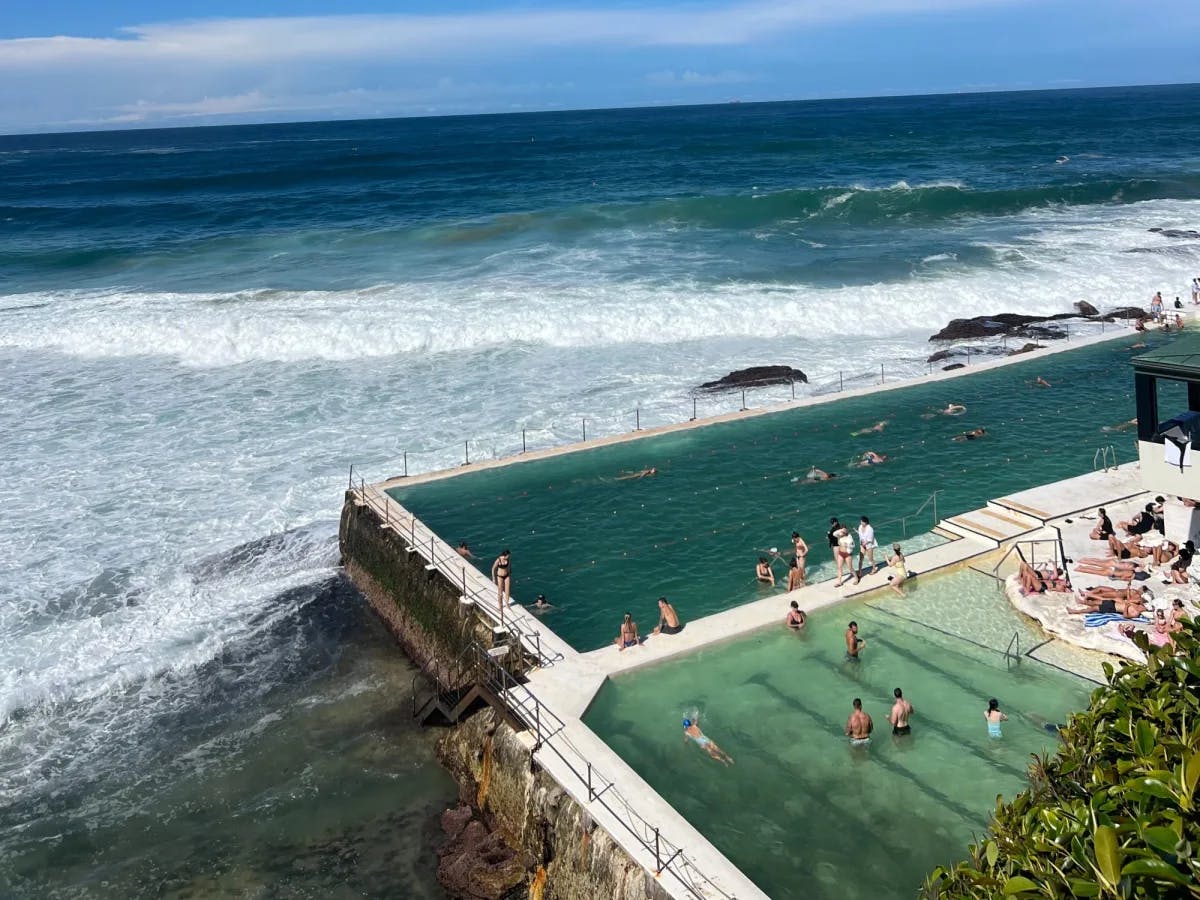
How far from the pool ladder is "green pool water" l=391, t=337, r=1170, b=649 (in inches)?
137

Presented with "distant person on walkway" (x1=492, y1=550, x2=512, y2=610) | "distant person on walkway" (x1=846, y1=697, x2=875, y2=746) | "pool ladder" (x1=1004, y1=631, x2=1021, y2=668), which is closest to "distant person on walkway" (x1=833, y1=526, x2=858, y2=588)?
"pool ladder" (x1=1004, y1=631, x2=1021, y2=668)

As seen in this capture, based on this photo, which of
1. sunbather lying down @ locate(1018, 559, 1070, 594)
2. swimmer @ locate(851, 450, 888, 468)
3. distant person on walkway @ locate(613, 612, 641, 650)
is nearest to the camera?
distant person on walkway @ locate(613, 612, 641, 650)

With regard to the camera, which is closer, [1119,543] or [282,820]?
[282,820]

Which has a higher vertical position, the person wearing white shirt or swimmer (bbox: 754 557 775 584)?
the person wearing white shirt

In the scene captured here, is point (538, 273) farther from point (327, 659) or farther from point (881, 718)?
point (881, 718)

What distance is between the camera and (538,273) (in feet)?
139

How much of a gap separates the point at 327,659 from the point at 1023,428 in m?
15.2

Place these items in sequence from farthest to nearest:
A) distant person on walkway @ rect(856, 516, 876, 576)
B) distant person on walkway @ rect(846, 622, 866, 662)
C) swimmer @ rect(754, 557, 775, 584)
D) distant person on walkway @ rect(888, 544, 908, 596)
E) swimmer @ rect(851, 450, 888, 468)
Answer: swimmer @ rect(851, 450, 888, 468)
swimmer @ rect(754, 557, 775, 584)
distant person on walkway @ rect(856, 516, 876, 576)
distant person on walkway @ rect(888, 544, 908, 596)
distant person on walkway @ rect(846, 622, 866, 662)

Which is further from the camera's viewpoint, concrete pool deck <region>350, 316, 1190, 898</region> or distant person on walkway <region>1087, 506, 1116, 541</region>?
distant person on walkway <region>1087, 506, 1116, 541</region>

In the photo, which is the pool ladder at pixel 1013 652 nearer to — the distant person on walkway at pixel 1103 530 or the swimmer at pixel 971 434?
the distant person on walkway at pixel 1103 530

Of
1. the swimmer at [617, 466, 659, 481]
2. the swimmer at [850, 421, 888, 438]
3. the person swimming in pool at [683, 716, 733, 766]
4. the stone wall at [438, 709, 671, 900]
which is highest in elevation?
the swimmer at [850, 421, 888, 438]

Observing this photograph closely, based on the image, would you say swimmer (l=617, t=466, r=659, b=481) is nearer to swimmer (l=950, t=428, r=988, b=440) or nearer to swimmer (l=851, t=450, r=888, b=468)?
swimmer (l=851, t=450, r=888, b=468)

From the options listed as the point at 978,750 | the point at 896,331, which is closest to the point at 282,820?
the point at 978,750

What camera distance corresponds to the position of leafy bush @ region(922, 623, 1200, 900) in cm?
432
